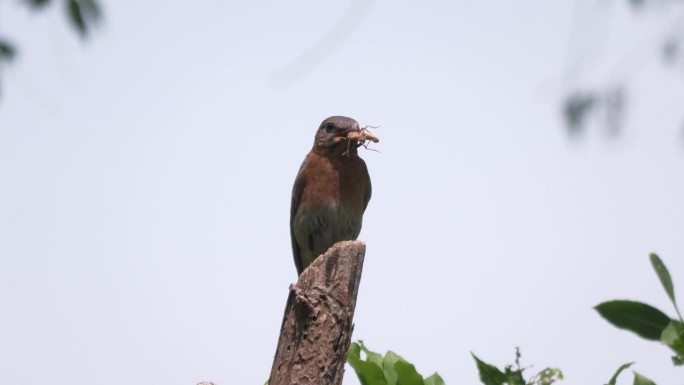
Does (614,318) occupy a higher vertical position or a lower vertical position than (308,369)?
lower

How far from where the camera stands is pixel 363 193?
831cm

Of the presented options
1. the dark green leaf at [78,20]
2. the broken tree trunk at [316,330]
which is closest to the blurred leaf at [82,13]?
the dark green leaf at [78,20]

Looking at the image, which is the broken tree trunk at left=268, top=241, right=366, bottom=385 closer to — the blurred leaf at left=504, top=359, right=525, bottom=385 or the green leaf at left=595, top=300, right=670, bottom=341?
the blurred leaf at left=504, top=359, right=525, bottom=385

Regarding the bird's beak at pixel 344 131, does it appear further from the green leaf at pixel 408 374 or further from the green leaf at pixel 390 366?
the green leaf at pixel 408 374

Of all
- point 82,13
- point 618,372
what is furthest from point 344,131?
point 618,372

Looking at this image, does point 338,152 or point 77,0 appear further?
point 338,152

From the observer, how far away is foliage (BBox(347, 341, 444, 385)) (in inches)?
128

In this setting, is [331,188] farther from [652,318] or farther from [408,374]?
[652,318]

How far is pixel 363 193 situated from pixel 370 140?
799 millimetres

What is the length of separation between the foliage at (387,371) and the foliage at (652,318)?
1.22 metres

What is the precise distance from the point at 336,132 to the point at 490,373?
5248 millimetres

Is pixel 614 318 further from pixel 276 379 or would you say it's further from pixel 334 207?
pixel 334 207

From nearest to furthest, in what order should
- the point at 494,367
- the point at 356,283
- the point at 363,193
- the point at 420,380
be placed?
the point at 494,367 < the point at 420,380 < the point at 356,283 < the point at 363,193

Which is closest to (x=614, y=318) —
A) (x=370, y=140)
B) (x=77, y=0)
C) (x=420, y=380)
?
(x=420, y=380)
